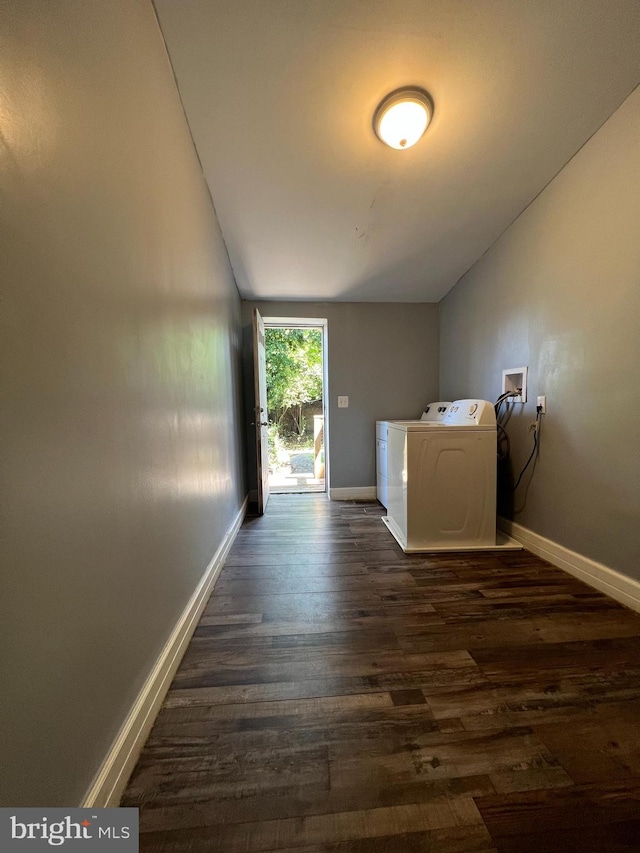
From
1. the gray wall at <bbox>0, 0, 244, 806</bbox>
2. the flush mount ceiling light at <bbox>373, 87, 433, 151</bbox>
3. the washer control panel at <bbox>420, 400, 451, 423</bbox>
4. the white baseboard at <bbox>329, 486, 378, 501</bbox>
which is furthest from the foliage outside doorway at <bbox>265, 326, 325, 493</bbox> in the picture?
the gray wall at <bbox>0, 0, 244, 806</bbox>

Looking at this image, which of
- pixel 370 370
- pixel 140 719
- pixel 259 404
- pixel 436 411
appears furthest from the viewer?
pixel 370 370

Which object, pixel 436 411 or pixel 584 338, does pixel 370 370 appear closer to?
pixel 436 411

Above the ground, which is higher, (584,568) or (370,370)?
(370,370)

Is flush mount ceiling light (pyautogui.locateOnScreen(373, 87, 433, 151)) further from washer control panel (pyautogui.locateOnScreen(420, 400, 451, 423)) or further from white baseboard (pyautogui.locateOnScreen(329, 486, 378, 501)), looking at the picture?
white baseboard (pyautogui.locateOnScreen(329, 486, 378, 501))

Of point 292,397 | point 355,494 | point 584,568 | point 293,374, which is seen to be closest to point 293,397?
point 292,397

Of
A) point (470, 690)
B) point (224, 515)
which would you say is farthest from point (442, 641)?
point (224, 515)

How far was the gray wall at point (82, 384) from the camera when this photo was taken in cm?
50

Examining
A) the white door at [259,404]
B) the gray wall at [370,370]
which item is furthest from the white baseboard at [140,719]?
the gray wall at [370,370]

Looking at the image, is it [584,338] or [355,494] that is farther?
[355,494]

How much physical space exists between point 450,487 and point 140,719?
71.6 inches

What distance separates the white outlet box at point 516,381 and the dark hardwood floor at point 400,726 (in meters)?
1.13

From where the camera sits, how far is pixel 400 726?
2.86 feet

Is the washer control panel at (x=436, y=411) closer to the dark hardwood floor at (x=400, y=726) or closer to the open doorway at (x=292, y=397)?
the dark hardwood floor at (x=400, y=726)

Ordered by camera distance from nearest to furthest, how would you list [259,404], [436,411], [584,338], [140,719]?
[140,719]
[584,338]
[259,404]
[436,411]
